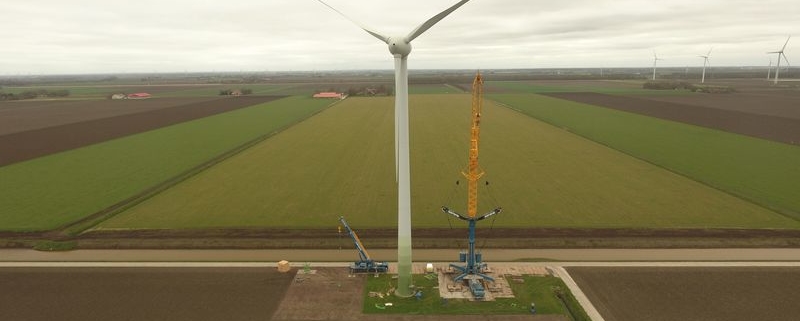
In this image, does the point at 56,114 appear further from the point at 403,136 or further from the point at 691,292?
the point at 691,292

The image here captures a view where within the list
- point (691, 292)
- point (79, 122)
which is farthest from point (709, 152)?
point (79, 122)

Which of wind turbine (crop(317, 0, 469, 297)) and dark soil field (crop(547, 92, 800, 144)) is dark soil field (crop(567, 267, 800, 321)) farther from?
dark soil field (crop(547, 92, 800, 144))

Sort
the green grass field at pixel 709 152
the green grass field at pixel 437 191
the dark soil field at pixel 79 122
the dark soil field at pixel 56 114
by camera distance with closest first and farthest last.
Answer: the green grass field at pixel 437 191, the green grass field at pixel 709 152, the dark soil field at pixel 79 122, the dark soil field at pixel 56 114

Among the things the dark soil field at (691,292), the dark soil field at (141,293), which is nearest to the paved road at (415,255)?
the dark soil field at (141,293)

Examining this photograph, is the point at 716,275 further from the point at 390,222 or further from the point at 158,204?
the point at 158,204

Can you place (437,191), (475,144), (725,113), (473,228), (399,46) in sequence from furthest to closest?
(725,113) < (437,191) < (473,228) < (475,144) < (399,46)

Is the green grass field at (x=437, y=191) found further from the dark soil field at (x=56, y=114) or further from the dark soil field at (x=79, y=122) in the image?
the dark soil field at (x=56, y=114)

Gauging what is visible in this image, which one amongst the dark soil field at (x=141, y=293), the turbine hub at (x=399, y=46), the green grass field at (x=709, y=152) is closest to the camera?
the turbine hub at (x=399, y=46)
